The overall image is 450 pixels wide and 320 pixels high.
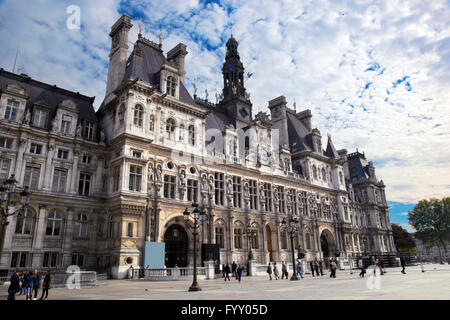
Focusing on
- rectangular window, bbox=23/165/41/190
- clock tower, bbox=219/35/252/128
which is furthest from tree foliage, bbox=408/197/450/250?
rectangular window, bbox=23/165/41/190

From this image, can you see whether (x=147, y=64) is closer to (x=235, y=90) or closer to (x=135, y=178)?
(x=135, y=178)

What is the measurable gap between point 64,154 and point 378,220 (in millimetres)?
64326

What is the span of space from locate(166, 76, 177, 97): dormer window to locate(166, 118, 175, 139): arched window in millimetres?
3075

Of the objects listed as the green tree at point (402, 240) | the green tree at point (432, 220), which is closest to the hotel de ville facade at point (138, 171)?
the green tree at point (432, 220)

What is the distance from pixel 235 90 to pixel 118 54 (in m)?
19.2

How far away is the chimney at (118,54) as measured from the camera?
35.8 meters

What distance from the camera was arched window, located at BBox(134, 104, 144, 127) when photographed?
31.3 m

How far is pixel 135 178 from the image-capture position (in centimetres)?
2952

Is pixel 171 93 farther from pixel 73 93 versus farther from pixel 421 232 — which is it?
pixel 421 232

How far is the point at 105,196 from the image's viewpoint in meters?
30.7

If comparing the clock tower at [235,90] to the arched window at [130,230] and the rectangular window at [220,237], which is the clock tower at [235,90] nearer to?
the rectangular window at [220,237]

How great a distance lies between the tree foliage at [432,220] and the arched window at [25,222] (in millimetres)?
78988

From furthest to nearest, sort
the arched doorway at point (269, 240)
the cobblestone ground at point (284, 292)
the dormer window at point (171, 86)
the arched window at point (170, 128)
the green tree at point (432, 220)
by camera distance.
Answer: the green tree at point (432, 220) → the arched doorway at point (269, 240) → the dormer window at point (171, 86) → the arched window at point (170, 128) → the cobblestone ground at point (284, 292)

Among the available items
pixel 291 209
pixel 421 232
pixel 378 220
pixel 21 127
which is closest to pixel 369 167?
pixel 378 220
